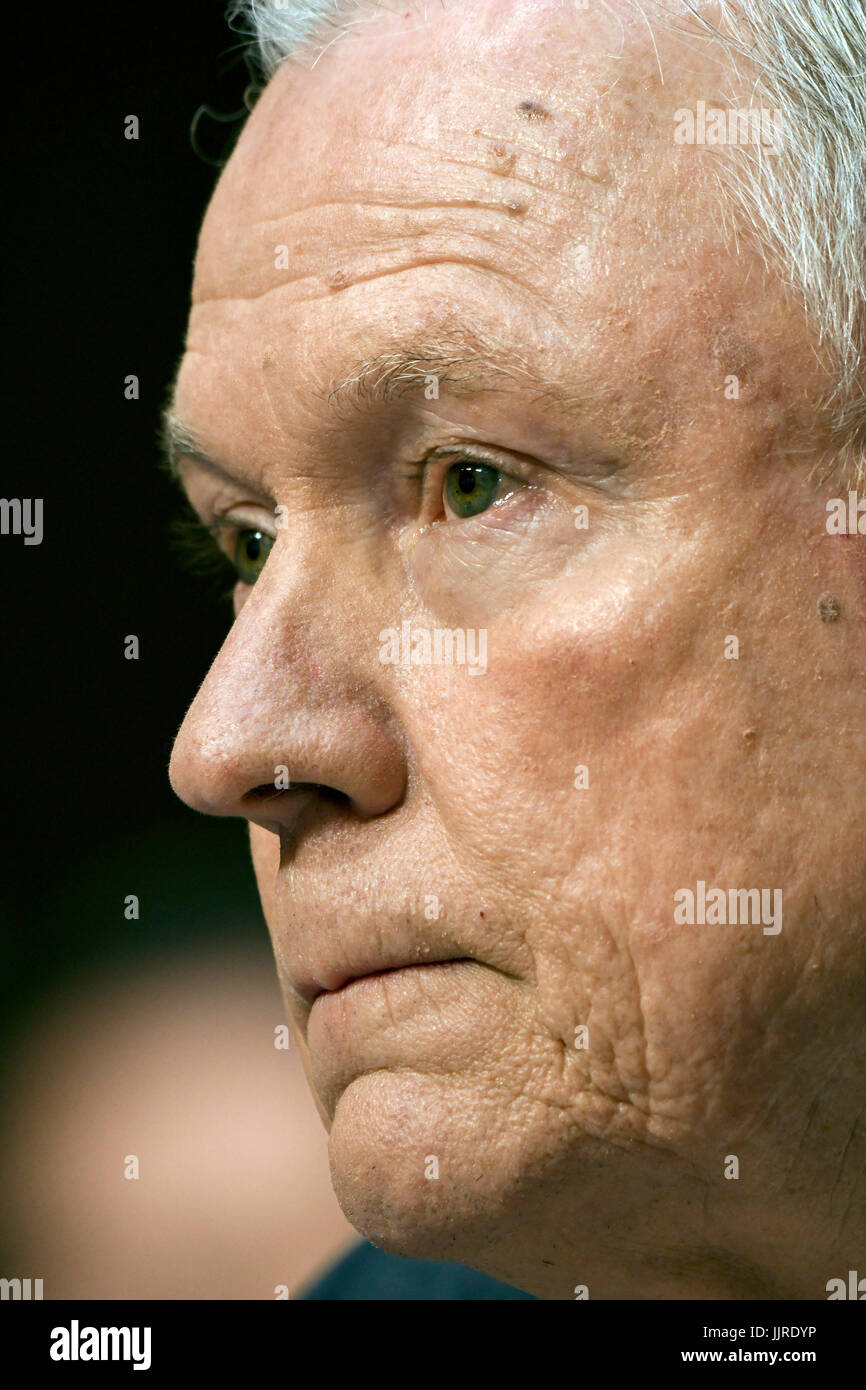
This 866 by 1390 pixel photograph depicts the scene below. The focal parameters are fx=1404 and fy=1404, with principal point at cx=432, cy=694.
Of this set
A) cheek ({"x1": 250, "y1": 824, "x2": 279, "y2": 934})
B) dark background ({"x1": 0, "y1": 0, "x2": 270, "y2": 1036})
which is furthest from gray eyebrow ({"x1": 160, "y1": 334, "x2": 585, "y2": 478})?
dark background ({"x1": 0, "y1": 0, "x2": 270, "y2": 1036})

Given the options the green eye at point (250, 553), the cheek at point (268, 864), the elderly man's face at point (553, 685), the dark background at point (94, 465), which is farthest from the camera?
the dark background at point (94, 465)

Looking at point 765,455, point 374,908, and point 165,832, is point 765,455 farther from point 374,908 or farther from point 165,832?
point 165,832

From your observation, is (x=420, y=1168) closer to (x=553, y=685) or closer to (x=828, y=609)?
(x=553, y=685)

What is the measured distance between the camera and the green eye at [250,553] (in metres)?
1.67

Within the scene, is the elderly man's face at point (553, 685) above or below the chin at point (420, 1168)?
above

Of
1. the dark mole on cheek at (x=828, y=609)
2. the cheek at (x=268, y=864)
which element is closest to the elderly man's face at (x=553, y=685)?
the dark mole on cheek at (x=828, y=609)

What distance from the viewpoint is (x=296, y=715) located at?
1276 mm

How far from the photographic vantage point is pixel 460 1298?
1.80 meters

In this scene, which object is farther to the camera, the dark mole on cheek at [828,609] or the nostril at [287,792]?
the nostril at [287,792]

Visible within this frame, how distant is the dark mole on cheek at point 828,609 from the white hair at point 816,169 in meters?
0.11

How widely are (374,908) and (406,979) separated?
0.24ft

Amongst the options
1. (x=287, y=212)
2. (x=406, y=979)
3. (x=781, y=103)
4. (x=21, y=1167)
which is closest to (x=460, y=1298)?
(x=406, y=979)

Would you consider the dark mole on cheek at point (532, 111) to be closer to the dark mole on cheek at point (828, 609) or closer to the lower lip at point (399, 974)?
the dark mole on cheek at point (828, 609)

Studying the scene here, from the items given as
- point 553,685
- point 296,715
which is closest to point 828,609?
point 553,685
